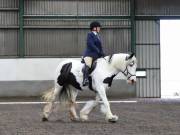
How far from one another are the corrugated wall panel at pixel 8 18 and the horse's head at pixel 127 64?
1354 cm

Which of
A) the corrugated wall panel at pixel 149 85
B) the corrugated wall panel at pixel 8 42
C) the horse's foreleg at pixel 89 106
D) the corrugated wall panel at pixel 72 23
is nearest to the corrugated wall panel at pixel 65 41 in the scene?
the corrugated wall panel at pixel 72 23

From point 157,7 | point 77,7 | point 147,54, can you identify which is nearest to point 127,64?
point 77,7

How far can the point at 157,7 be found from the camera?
1092 inches

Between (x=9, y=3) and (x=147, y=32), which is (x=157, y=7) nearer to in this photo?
(x=147, y=32)

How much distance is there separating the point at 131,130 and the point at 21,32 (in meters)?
15.3

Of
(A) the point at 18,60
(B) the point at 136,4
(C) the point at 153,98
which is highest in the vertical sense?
(B) the point at 136,4

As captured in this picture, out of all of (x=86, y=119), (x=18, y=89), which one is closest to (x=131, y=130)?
(x=86, y=119)

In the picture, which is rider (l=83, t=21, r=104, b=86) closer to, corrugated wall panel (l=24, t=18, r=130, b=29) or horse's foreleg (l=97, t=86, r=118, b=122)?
horse's foreleg (l=97, t=86, r=118, b=122)

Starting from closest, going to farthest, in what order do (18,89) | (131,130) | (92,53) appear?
(131,130), (92,53), (18,89)

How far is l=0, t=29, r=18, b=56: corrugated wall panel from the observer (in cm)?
2650

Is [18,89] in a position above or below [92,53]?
below

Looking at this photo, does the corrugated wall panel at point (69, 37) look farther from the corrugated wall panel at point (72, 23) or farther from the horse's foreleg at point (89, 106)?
the horse's foreleg at point (89, 106)

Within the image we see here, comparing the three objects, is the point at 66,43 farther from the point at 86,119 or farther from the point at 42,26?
the point at 86,119

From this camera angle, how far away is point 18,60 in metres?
Result: 26.5
